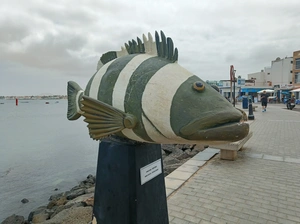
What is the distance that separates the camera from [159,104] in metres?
1.46

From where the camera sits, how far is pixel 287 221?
9.91 ft

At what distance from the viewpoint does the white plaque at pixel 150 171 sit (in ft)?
6.86

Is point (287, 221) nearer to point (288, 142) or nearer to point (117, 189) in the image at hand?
point (117, 189)

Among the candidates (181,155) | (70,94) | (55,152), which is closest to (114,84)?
(70,94)

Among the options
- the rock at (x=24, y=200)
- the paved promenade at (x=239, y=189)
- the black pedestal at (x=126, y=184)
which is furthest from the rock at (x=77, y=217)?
the rock at (x=24, y=200)

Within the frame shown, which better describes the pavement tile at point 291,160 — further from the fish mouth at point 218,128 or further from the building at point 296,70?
the building at point 296,70

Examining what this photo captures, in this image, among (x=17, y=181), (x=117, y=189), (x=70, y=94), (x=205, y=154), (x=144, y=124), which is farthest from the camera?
(x=17, y=181)

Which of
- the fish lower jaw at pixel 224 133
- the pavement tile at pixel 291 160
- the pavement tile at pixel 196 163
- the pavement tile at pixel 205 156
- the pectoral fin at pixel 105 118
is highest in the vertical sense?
the pectoral fin at pixel 105 118

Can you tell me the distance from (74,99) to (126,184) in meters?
0.95

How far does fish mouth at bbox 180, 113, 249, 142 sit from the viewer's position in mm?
1339

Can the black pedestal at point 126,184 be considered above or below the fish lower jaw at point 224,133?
below

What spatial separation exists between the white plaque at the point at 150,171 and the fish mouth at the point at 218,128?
34.4 inches

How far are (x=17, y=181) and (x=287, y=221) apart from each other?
9.33m

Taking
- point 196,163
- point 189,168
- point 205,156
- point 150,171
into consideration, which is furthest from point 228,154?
point 150,171
